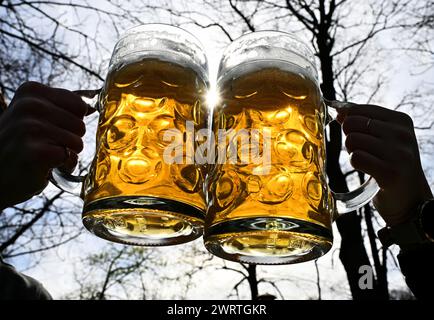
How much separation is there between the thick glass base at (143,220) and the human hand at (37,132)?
0.11 metres

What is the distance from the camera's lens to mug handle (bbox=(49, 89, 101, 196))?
0.83 metres

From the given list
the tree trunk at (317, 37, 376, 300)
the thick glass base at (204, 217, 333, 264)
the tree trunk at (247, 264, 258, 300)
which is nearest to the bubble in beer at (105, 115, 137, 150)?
the thick glass base at (204, 217, 333, 264)

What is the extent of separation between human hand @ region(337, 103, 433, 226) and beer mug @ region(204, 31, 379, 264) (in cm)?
5

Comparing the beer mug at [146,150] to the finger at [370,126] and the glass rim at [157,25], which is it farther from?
the finger at [370,126]

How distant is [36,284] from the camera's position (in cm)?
162

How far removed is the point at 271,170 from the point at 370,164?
179 millimetres

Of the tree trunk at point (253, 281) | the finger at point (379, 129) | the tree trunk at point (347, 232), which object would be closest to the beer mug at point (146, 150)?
the finger at point (379, 129)

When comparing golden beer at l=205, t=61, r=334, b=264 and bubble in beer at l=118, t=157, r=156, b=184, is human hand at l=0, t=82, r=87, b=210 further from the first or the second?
golden beer at l=205, t=61, r=334, b=264

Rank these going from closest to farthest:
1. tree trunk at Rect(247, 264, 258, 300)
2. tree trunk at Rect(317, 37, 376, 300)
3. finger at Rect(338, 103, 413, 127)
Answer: finger at Rect(338, 103, 413, 127) < tree trunk at Rect(317, 37, 376, 300) < tree trunk at Rect(247, 264, 258, 300)

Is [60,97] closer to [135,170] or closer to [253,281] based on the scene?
[135,170]

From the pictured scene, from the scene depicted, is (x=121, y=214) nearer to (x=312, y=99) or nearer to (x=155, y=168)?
(x=155, y=168)

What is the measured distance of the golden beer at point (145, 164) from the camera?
73 centimetres

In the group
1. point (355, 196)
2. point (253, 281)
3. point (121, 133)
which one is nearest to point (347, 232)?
point (253, 281)
